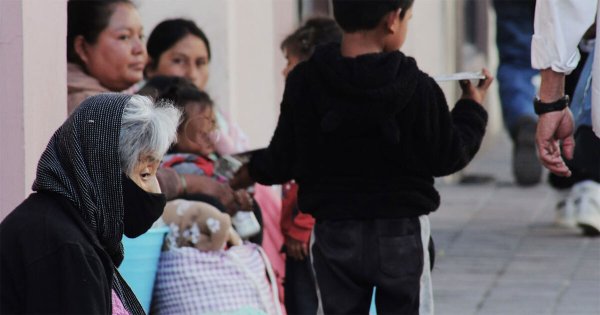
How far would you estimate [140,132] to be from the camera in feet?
11.3

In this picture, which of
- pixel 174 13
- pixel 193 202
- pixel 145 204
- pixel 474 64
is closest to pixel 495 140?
pixel 474 64

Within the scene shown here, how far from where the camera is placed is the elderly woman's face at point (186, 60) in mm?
6547

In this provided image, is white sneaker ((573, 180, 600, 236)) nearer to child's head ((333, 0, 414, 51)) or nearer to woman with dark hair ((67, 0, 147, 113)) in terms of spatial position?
woman with dark hair ((67, 0, 147, 113))

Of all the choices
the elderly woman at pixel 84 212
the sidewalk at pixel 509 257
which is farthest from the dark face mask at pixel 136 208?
the sidewalk at pixel 509 257

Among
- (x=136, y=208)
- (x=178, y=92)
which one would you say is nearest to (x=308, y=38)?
(x=178, y=92)

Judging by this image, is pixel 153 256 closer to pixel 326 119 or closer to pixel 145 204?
pixel 326 119

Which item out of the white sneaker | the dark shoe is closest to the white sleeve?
the white sneaker

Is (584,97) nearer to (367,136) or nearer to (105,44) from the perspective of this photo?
(367,136)

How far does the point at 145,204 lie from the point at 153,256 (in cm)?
151

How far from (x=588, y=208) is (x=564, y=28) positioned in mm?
4884

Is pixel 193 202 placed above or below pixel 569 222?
above

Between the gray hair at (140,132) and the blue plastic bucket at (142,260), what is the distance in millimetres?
1319

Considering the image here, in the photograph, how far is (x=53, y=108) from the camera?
193 inches

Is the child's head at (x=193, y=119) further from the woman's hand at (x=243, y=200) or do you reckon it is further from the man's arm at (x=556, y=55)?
the man's arm at (x=556, y=55)
